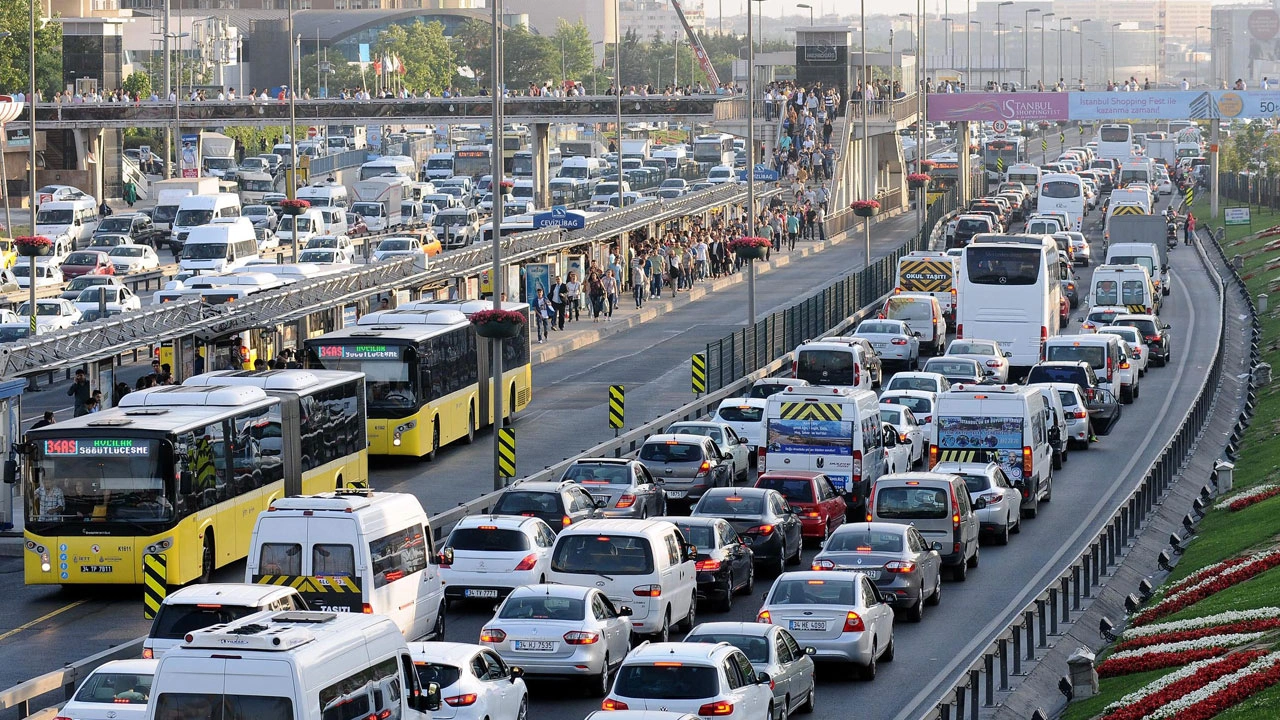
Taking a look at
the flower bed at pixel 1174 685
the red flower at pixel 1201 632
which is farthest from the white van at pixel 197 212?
the flower bed at pixel 1174 685

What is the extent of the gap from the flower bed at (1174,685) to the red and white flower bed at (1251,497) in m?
12.6

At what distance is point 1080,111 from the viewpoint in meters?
117

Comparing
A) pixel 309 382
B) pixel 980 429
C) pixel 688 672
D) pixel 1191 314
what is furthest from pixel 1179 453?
pixel 1191 314

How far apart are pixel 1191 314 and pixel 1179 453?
28934 mm

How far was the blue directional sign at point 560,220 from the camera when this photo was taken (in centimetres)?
6681

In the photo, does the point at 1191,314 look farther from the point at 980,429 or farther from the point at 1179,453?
the point at 980,429

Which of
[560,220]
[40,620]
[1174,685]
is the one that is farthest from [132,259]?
[1174,685]

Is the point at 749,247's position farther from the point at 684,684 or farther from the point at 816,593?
the point at 684,684

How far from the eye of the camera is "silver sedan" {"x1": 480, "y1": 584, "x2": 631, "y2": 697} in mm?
22422

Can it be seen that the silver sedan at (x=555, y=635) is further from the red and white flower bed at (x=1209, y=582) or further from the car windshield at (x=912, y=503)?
the car windshield at (x=912, y=503)

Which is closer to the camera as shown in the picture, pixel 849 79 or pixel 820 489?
pixel 820 489

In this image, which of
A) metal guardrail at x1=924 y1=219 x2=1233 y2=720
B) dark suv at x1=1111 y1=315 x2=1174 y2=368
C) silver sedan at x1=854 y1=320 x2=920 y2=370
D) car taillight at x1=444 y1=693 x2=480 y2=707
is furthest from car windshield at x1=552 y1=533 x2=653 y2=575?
dark suv at x1=1111 y1=315 x2=1174 y2=368

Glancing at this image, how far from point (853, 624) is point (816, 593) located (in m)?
0.54

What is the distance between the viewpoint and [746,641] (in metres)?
21.0
